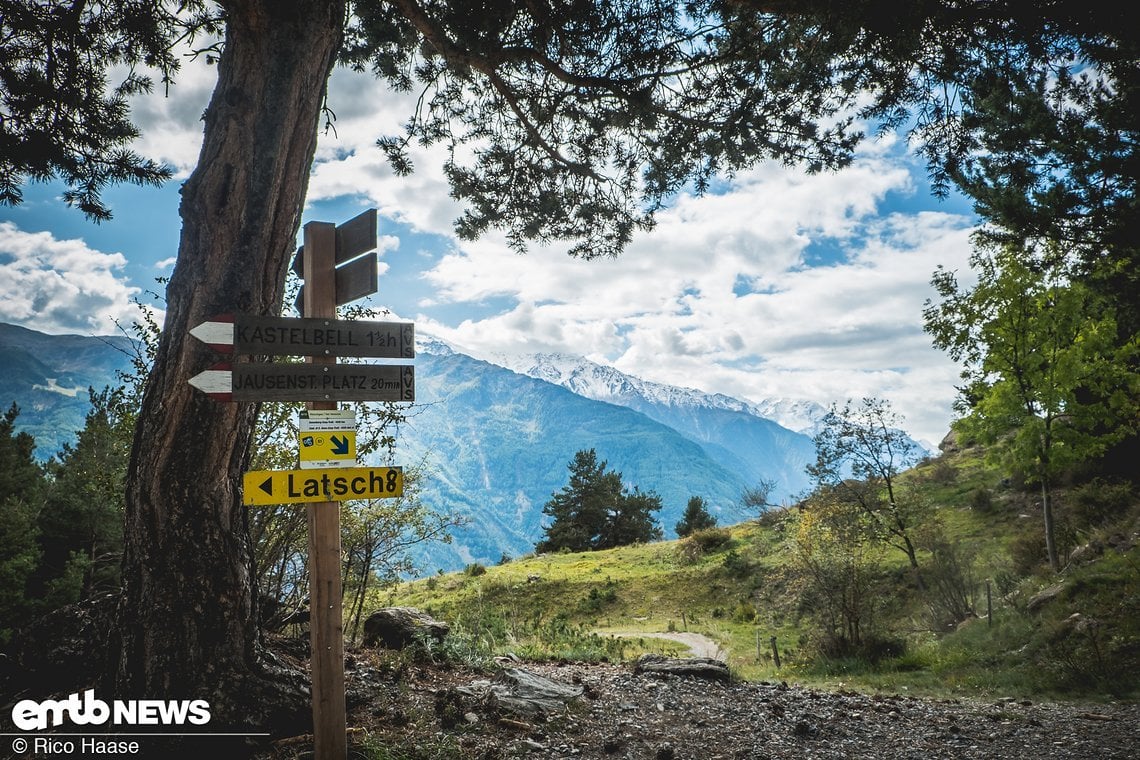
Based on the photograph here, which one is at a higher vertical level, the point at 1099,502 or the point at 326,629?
the point at 326,629

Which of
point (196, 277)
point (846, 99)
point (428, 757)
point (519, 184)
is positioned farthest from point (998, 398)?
point (196, 277)

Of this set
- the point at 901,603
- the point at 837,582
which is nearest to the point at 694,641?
the point at 901,603

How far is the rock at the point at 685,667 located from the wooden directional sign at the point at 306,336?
5282 mm

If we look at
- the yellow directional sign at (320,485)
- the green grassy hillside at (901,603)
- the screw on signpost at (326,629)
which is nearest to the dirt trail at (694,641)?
the green grassy hillside at (901,603)

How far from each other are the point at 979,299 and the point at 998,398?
2586 mm

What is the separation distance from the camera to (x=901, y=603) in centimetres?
1761

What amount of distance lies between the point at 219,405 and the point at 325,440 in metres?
0.97

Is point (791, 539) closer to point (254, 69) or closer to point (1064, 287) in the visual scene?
point (1064, 287)

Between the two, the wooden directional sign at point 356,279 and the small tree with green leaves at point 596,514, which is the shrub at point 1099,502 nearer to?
the wooden directional sign at point 356,279

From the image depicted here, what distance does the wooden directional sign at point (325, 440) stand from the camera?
3.42 meters

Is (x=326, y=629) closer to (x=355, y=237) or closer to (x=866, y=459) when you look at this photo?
(x=355, y=237)

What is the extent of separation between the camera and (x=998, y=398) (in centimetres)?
1472

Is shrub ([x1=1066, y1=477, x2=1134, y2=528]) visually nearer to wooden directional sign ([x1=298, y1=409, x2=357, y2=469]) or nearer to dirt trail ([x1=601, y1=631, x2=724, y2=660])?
dirt trail ([x1=601, y1=631, x2=724, y2=660])

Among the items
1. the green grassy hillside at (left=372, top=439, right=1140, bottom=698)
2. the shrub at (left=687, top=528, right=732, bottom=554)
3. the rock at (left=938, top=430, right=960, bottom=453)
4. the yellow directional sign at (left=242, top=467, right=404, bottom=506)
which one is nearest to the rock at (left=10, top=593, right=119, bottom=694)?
the yellow directional sign at (left=242, top=467, right=404, bottom=506)
